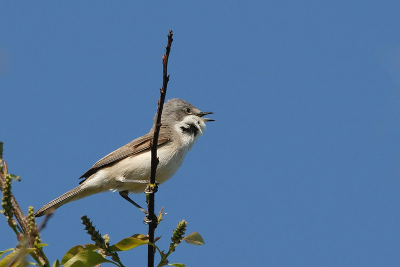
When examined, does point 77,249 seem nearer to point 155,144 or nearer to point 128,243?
point 128,243

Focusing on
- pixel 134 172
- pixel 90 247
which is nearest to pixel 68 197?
pixel 134 172

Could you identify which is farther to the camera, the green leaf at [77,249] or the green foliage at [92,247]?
the green leaf at [77,249]

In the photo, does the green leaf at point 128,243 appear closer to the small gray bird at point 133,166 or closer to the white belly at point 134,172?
the small gray bird at point 133,166

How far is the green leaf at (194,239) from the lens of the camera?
3.42 meters

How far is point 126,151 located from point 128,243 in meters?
3.25

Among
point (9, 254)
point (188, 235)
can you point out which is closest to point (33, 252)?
point (9, 254)

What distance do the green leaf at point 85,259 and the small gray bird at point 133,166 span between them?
2608 millimetres

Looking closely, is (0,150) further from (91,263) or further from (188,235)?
(188,235)

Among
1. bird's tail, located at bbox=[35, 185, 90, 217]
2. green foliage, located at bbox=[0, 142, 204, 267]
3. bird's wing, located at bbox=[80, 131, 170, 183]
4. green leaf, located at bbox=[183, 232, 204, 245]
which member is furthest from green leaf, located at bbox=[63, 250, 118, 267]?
bird's wing, located at bbox=[80, 131, 170, 183]

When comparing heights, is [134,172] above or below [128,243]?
above

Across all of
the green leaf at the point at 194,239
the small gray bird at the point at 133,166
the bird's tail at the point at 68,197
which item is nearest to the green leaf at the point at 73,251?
the green leaf at the point at 194,239

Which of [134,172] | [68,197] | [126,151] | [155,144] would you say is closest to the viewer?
[155,144]

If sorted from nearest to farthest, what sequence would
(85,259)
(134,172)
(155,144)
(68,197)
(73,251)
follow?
(85,259) → (73,251) → (155,144) → (68,197) → (134,172)

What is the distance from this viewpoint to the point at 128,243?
3297mm
